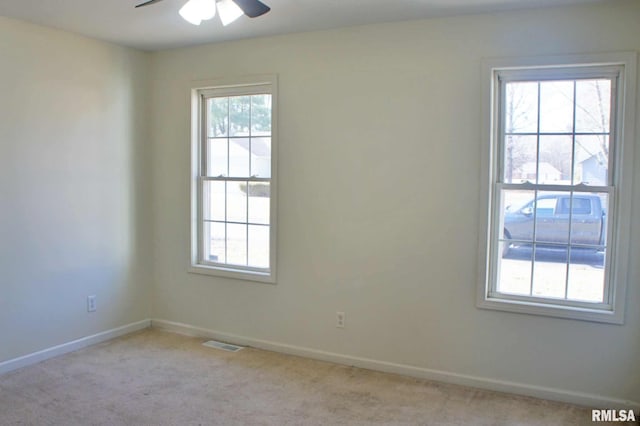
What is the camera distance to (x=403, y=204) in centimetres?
359

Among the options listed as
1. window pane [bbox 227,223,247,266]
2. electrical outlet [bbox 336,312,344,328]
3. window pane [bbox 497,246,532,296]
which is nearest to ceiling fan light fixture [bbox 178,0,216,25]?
window pane [bbox 227,223,247,266]

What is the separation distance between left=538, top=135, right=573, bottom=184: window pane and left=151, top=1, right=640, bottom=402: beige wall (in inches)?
15.7

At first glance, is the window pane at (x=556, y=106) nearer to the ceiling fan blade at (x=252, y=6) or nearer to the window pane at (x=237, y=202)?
the ceiling fan blade at (x=252, y=6)

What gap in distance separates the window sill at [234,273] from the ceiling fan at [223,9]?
2056 millimetres

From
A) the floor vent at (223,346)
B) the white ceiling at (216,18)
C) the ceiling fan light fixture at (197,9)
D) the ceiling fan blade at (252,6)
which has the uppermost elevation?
the white ceiling at (216,18)

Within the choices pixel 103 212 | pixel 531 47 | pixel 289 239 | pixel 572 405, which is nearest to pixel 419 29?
pixel 531 47

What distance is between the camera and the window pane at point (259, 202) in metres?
4.18

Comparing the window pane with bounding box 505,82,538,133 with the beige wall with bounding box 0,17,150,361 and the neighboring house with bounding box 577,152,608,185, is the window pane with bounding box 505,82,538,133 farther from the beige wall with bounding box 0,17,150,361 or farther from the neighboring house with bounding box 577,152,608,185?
the beige wall with bounding box 0,17,150,361

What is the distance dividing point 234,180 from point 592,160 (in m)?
2.70

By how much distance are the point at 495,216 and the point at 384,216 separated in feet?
2.49

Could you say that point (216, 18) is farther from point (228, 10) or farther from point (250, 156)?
point (250, 156)

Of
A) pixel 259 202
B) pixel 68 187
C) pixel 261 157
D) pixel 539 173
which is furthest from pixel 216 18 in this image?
pixel 539 173

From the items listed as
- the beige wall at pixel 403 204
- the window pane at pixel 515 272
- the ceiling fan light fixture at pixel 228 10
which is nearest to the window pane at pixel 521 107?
the beige wall at pixel 403 204

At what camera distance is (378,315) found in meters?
3.71
